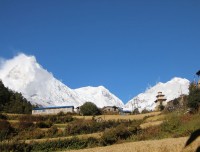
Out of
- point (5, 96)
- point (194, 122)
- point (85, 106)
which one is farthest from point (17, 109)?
point (194, 122)

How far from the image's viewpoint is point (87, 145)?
39.3 meters

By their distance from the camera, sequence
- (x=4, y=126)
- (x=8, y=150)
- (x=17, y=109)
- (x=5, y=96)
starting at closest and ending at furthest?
1. (x=8, y=150)
2. (x=4, y=126)
3. (x=17, y=109)
4. (x=5, y=96)

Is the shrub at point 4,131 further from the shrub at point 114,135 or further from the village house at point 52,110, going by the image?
the village house at point 52,110

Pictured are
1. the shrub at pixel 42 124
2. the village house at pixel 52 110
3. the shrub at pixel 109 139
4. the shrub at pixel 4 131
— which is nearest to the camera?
the shrub at pixel 109 139

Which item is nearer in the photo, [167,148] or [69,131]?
[167,148]

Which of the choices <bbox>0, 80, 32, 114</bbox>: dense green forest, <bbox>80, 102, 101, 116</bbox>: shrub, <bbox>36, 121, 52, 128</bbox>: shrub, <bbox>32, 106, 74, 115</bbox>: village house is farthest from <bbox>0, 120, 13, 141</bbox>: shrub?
<bbox>32, 106, 74, 115</bbox>: village house

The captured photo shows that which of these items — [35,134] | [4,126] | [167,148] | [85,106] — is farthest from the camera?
[85,106]

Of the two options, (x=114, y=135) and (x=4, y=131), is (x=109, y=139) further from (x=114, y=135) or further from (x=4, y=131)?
(x=4, y=131)

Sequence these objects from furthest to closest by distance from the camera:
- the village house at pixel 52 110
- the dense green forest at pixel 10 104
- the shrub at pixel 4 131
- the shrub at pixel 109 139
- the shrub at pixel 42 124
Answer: the village house at pixel 52 110 → the dense green forest at pixel 10 104 → the shrub at pixel 42 124 → the shrub at pixel 4 131 → the shrub at pixel 109 139

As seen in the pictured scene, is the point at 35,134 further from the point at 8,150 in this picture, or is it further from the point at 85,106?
the point at 85,106

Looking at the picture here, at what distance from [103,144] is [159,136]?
5.68 m

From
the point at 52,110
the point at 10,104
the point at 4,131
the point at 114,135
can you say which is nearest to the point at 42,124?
the point at 4,131

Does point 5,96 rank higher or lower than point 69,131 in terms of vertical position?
higher

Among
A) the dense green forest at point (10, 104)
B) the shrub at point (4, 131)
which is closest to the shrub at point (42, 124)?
the shrub at point (4, 131)
